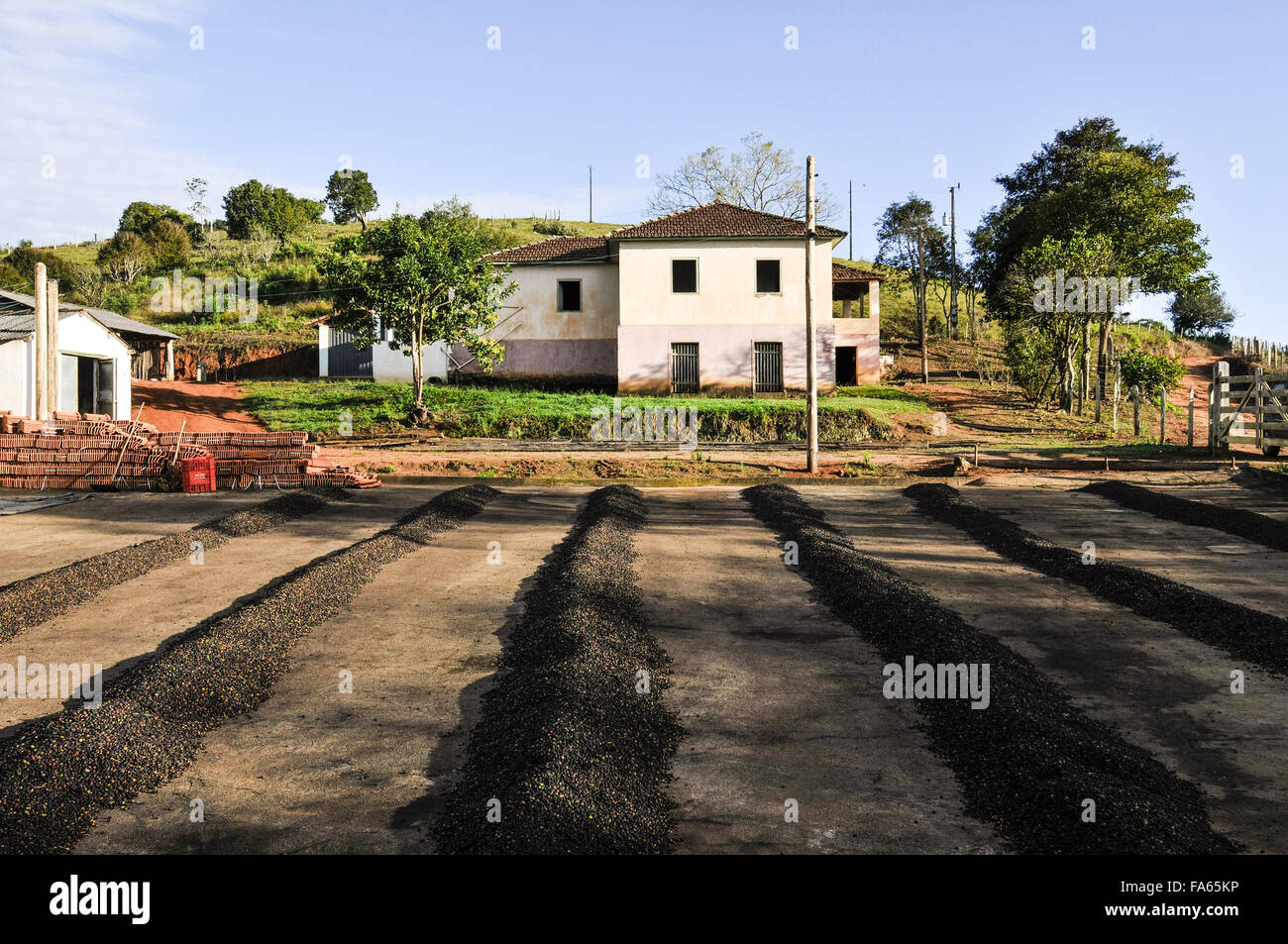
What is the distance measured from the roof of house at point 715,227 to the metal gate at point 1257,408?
47.7ft

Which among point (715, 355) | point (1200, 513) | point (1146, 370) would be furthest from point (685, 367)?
point (1200, 513)

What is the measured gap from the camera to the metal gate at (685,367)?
1410 inches

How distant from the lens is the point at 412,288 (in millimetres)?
29469

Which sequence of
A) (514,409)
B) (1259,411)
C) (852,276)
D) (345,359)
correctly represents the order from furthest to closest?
(345,359)
(852,276)
(514,409)
(1259,411)

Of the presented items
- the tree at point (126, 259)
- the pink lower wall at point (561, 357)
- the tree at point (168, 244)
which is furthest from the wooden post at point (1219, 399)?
the tree at point (168, 244)

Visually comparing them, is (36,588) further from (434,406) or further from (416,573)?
(434,406)

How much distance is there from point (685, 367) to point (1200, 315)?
39.9 metres

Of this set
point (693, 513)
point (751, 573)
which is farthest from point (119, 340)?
point (751, 573)

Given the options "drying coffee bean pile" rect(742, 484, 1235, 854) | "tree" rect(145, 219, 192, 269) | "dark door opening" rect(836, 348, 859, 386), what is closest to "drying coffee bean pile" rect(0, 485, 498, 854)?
"drying coffee bean pile" rect(742, 484, 1235, 854)

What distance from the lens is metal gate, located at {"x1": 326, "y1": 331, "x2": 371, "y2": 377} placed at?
41.1 meters

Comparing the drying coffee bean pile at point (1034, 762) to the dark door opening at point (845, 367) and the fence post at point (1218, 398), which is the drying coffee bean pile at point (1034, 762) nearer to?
the fence post at point (1218, 398)

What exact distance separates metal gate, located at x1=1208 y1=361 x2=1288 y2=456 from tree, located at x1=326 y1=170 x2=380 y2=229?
7233 cm

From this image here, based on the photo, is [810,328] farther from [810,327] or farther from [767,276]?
[767,276]

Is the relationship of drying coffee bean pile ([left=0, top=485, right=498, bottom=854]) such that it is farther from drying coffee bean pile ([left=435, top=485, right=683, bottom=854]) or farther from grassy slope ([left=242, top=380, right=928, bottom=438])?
grassy slope ([left=242, top=380, right=928, bottom=438])
